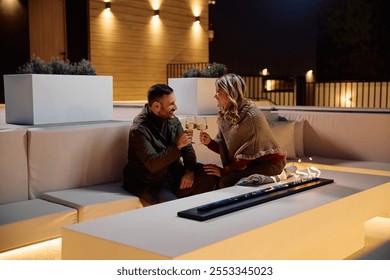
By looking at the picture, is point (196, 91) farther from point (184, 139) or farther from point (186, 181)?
point (184, 139)

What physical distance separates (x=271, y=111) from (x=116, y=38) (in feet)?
17.9

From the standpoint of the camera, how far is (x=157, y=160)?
10.9 feet

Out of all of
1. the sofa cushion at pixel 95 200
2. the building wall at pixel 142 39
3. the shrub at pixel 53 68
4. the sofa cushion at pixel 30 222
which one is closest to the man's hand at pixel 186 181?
the sofa cushion at pixel 95 200

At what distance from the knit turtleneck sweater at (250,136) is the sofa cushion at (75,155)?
38.1 inches

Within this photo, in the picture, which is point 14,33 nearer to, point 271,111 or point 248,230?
point 271,111

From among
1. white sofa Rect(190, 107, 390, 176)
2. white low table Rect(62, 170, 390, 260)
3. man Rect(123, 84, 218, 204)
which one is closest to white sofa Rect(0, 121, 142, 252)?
man Rect(123, 84, 218, 204)

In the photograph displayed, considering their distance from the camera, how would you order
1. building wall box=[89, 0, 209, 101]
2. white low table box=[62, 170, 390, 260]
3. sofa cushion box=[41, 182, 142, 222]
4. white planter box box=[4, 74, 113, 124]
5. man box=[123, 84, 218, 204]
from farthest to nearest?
building wall box=[89, 0, 209, 101]
white planter box box=[4, 74, 113, 124]
man box=[123, 84, 218, 204]
sofa cushion box=[41, 182, 142, 222]
white low table box=[62, 170, 390, 260]

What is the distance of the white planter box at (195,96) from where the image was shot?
518 centimetres

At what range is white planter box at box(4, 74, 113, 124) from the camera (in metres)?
3.88

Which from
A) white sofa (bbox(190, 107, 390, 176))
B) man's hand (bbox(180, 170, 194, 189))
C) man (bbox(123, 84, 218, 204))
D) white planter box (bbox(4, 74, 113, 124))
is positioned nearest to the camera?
man (bbox(123, 84, 218, 204))

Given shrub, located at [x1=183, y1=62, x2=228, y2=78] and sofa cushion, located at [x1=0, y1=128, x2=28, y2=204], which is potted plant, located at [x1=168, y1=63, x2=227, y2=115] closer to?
shrub, located at [x1=183, y1=62, x2=228, y2=78]

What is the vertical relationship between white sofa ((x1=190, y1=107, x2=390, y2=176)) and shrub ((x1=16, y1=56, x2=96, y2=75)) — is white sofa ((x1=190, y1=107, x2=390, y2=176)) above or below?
below

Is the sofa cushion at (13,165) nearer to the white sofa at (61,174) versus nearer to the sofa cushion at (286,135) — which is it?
the white sofa at (61,174)

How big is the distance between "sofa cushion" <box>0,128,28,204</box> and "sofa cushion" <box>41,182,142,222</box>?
17 centimetres
